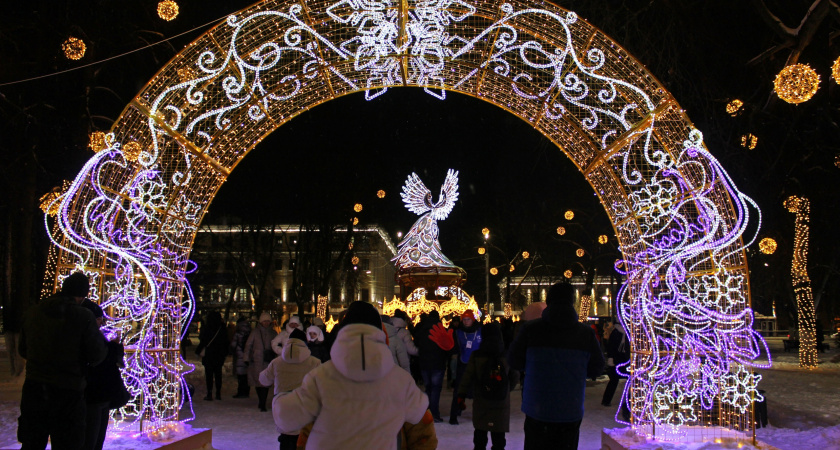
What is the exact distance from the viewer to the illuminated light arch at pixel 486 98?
7.65 m

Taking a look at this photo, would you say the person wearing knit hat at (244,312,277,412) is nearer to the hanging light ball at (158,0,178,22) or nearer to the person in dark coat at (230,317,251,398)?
the person in dark coat at (230,317,251,398)

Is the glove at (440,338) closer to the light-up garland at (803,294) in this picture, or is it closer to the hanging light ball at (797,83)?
the hanging light ball at (797,83)

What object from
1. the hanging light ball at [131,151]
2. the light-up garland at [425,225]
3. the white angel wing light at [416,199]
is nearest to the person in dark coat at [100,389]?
Result: the hanging light ball at [131,151]

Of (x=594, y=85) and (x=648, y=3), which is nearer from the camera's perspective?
(x=594, y=85)

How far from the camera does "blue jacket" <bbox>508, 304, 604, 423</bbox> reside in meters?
5.08

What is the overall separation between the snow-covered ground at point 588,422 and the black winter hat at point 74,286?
2.14 metres

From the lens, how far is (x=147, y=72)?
15375 mm

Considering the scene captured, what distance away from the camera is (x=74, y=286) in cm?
582

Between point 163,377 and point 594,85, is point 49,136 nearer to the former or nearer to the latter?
point 163,377

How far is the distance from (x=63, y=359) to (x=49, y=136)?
39.4 feet

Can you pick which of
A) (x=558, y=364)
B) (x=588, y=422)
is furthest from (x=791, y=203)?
(x=558, y=364)

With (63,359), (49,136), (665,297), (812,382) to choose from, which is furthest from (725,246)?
(49,136)

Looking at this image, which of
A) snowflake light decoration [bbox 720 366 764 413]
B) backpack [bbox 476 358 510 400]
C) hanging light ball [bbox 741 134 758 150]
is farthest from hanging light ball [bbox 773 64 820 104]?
backpack [bbox 476 358 510 400]

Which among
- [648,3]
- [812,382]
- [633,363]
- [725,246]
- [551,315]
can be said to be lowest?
[812,382]
